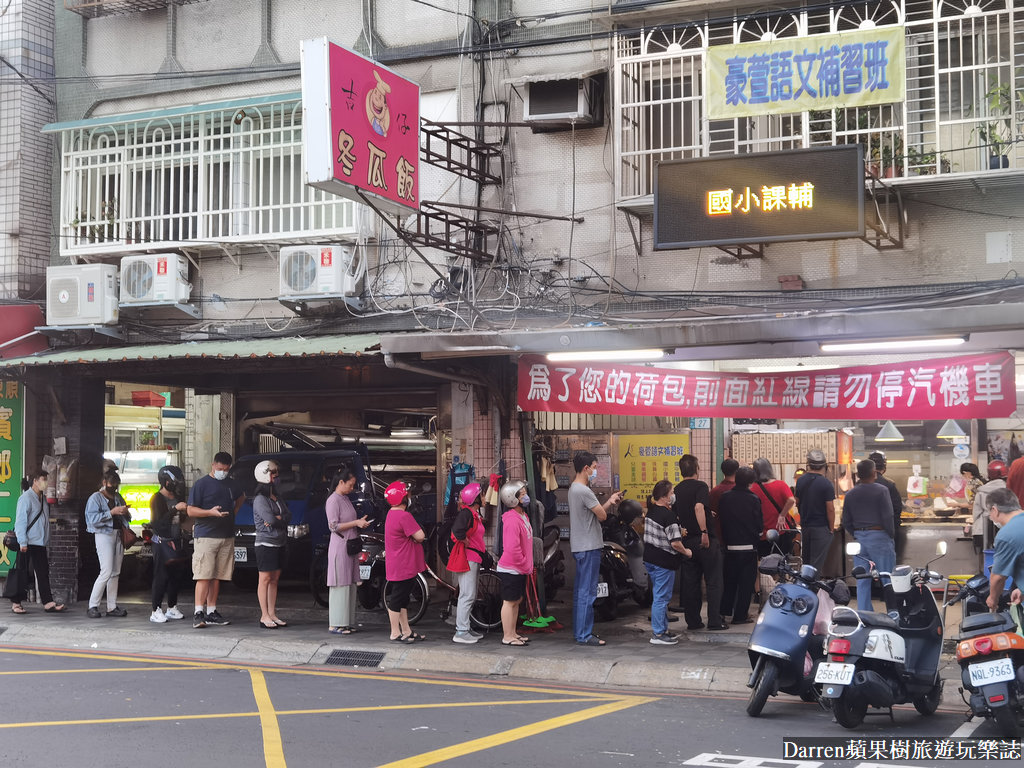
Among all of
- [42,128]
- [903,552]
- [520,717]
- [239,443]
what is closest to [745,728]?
[520,717]

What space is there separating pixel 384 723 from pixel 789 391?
515 centimetres

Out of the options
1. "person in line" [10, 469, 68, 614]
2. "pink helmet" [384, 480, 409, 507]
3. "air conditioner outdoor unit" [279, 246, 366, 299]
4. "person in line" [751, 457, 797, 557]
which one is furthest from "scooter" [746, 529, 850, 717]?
"person in line" [10, 469, 68, 614]

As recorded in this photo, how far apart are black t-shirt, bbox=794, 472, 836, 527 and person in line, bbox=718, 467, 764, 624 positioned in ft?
1.86

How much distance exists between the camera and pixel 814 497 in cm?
1248

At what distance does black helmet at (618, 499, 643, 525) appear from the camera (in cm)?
1327

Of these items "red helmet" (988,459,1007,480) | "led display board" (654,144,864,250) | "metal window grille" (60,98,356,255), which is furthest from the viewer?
"metal window grille" (60,98,356,255)

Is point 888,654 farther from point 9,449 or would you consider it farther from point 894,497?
point 9,449

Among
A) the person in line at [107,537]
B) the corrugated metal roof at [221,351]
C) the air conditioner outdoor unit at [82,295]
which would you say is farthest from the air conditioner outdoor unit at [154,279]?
the person in line at [107,537]

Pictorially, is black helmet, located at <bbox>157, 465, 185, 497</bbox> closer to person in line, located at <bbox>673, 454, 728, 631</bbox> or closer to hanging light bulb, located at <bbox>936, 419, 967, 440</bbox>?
person in line, located at <bbox>673, 454, 728, 631</bbox>

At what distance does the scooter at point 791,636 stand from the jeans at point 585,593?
10.3 ft

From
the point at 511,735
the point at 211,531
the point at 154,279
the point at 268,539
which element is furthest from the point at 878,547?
the point at 154,279

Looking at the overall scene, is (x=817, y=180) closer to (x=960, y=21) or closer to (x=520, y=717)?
(x=960, y=21)

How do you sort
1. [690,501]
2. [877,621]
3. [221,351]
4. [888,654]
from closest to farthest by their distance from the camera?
[888,654] < [877,621] < [690,501] < [221,351]

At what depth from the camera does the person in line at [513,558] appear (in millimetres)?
11445
